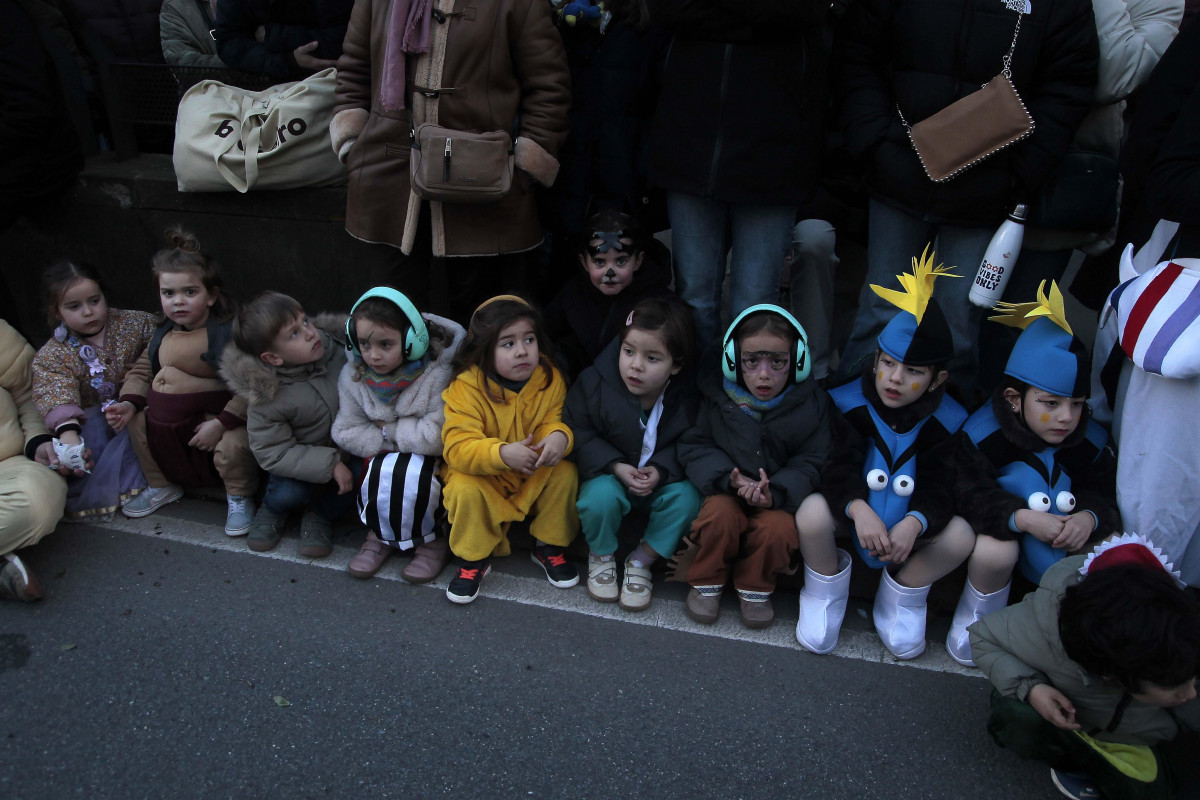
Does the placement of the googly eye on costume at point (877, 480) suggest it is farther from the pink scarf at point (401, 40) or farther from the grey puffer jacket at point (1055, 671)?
the pink scarf at point (401, 40)

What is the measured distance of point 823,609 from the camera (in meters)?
2.85

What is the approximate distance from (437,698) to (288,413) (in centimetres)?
129

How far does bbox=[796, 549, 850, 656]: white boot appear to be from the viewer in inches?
111

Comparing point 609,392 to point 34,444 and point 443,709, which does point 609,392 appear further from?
point 34,444

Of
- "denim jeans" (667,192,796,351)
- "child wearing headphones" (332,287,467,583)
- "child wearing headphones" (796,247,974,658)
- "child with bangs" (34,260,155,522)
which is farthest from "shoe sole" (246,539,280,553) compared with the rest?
"child wearing headphones" (796,247,974,658)

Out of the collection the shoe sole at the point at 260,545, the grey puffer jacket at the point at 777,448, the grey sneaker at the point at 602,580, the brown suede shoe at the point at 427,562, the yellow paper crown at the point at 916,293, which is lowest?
the shoe sole at the point at 260,545

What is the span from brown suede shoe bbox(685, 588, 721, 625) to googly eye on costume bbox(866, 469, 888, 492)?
653mm

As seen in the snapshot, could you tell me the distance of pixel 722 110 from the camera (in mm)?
3018

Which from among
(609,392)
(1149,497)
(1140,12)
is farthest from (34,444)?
(1140,12)

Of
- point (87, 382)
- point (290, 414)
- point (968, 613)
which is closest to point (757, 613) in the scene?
point (968, 613)

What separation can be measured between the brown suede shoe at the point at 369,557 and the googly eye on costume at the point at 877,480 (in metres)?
1.79

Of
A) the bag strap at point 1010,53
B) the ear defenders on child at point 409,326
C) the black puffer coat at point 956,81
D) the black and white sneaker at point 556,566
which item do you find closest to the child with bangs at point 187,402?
Answer: the ear defenders on child at point 409,326

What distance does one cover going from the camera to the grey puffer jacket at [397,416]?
3.18m

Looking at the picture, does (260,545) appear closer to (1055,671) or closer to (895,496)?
(895,496)
